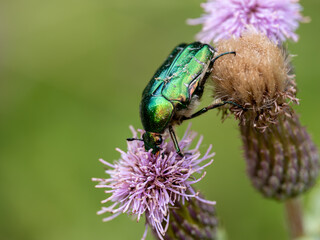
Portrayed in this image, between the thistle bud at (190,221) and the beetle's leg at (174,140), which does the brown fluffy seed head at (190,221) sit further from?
the beetle's leg at (174,140)

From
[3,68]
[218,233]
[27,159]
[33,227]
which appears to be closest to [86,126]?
[27,159]

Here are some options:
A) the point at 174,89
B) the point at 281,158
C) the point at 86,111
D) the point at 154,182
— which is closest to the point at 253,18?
the point at 174,89

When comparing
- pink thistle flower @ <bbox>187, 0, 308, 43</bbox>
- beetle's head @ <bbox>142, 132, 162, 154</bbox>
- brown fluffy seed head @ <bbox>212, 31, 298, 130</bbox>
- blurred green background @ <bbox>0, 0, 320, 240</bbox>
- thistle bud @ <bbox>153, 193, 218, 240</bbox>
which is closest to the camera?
brown fluffy seed head @ <bbox>212, 31, 298, 130</bbox>

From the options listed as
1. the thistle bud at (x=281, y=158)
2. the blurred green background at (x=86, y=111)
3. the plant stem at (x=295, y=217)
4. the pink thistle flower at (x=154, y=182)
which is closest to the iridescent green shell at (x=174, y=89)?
the pink thistle flower at (x=154, y=182)

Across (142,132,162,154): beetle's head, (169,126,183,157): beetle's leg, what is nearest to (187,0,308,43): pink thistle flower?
(169,126,183,157): beetle's leg

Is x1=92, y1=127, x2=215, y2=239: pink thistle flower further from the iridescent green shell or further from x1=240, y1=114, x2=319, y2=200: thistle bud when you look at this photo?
x1=240, y1=114, x2=319, y2=200: thistle bud
